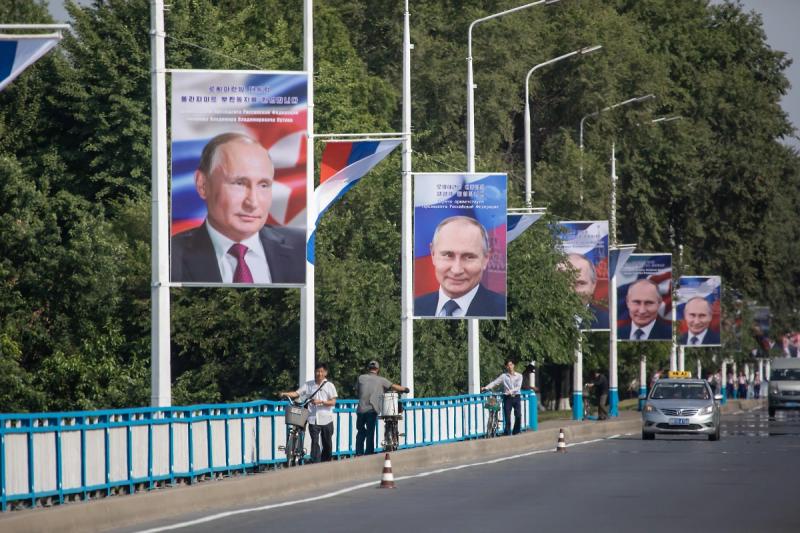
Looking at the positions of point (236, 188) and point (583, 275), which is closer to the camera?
point (236, 188)

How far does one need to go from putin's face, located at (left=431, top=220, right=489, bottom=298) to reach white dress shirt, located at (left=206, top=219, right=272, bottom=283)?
1090 cm

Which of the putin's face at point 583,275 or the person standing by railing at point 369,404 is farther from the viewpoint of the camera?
the putin's face at point 583,275

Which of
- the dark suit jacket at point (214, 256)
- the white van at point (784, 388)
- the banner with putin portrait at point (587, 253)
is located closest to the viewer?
the dark suit jacket at point (214, 256)

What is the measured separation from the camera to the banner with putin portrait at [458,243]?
3775 centimetres

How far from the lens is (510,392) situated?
139 ft

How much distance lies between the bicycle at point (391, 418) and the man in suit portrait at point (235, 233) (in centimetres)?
517

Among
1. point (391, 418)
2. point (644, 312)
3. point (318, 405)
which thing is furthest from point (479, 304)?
point (644, 312)

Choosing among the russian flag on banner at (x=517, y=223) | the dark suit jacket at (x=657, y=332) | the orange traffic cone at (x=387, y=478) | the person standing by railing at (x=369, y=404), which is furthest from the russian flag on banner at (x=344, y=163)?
the dark suit jacket at (x=657, y=332)

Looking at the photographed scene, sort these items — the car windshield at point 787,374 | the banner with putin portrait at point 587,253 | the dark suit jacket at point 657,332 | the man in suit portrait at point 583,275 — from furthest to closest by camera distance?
the car windshield at point 787,374 < the dark suit jacket at point 657,332 < the man in suit portrait at point 583,275 < the banner with putin portrait at point 587,253

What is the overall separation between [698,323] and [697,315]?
957mm

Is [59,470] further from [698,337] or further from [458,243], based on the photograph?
[698,337]

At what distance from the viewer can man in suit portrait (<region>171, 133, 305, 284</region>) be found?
2708 centimetres

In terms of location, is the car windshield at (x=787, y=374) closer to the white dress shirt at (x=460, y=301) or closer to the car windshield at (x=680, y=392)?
the car windshield at (x=680, y=392)

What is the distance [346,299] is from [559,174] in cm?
1489
